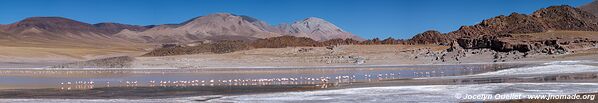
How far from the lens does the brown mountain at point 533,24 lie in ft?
262

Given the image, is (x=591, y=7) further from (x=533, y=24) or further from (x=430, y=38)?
(x=430, y=38)

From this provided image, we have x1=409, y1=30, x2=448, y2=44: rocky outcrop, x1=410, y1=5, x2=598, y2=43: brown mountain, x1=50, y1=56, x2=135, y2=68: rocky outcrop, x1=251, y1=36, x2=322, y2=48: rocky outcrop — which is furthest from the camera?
x1=409, y1=30, x2=448, y2=44: rocky outcrop

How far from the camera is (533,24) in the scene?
8056cm

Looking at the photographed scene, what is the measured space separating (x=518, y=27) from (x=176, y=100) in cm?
6614

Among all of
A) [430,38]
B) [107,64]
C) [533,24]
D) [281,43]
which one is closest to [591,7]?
[533,24]

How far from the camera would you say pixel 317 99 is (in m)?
20.4

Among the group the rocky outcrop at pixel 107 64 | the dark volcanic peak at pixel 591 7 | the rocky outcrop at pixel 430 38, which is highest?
the dark volcanic peak at pixel 591 7

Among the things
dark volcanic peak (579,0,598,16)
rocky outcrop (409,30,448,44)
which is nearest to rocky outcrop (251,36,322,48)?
rocky outcrop (409,30,448,44)

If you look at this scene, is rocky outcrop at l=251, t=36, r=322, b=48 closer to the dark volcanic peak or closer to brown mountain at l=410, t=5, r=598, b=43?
brown mountain at l=410, t=5, r=598, b=43

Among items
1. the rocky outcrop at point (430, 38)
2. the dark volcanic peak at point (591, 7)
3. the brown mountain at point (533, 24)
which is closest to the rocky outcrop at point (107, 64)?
the rocky outcrop at point (430, 38)

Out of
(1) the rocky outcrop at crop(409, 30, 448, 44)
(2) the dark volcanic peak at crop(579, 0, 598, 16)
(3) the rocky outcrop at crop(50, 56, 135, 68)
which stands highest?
(2) the dark volcanic peak at crop(579, 0, 598, 16)

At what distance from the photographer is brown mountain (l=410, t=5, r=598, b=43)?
79.8 m

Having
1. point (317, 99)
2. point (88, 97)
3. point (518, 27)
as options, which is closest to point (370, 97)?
point (317, 99)

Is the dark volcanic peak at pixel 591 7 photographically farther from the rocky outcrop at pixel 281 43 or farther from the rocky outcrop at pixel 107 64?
the rocky outcrop at pixel 107 64
